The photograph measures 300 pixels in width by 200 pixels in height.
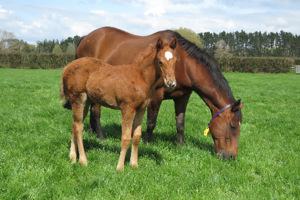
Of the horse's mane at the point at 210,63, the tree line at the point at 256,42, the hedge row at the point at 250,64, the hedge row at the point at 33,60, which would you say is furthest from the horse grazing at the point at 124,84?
the tree line at the point at 256,42

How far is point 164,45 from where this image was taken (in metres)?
3.30

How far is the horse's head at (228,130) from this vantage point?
420 centimetres

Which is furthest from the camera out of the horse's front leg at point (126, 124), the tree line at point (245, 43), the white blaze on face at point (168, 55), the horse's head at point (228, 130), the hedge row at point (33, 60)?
the tree line at point (245, 43)

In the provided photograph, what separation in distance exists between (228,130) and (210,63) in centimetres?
121

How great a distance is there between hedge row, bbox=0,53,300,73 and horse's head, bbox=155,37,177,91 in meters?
27.3

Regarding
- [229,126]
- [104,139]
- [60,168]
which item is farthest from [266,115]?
[60,168]

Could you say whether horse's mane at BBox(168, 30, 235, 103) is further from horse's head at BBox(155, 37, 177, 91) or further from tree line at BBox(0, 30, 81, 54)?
tree line at BBox(0, 30, 81, 54)

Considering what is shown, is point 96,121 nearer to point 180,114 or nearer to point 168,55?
point 180,114

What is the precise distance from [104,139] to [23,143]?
1.51 metres

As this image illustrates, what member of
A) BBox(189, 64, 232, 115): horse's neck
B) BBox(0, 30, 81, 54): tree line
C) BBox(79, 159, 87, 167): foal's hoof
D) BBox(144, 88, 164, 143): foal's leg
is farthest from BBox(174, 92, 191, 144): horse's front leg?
BBox(0, 30, 81, 54): tree line

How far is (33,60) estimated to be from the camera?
30828 mm

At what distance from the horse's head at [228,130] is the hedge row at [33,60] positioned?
29207mm

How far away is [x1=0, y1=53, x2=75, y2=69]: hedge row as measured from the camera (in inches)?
1211

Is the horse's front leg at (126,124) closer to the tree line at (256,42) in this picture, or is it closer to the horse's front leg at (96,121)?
the horse's front leg at (96,121)
